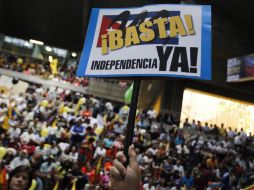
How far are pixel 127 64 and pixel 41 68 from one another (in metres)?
25.1

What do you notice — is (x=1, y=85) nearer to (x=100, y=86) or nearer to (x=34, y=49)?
(x=100, y=86)

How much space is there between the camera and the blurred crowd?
25.8m

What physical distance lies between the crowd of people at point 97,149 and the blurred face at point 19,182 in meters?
4.70

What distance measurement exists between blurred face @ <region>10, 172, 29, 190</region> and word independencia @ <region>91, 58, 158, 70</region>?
1.08 meters

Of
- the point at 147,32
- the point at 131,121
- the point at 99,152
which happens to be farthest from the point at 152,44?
the point at 99,152

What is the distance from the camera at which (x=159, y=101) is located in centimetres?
2514

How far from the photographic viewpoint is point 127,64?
8.31ft

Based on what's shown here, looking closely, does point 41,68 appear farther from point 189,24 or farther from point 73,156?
point 189,24

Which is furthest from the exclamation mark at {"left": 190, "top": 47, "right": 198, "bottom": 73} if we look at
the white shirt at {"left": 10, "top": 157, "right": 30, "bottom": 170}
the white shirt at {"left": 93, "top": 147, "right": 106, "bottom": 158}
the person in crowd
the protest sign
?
the white shirt at {"left": 93, "top": 147, "right": 106, "bottom": 158}

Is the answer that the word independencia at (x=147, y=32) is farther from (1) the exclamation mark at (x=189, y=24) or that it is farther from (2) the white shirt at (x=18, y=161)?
(2) the white shirt at (x=18, y=161)

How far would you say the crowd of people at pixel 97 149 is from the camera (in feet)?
35.0

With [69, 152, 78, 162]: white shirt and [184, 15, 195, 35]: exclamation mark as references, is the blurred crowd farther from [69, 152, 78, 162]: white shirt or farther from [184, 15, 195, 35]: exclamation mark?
[184, 15, 195, 35]: exclamation mark

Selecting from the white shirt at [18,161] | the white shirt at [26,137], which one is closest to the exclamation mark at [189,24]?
the white shirt at [18,161]

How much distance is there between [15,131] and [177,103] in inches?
520
